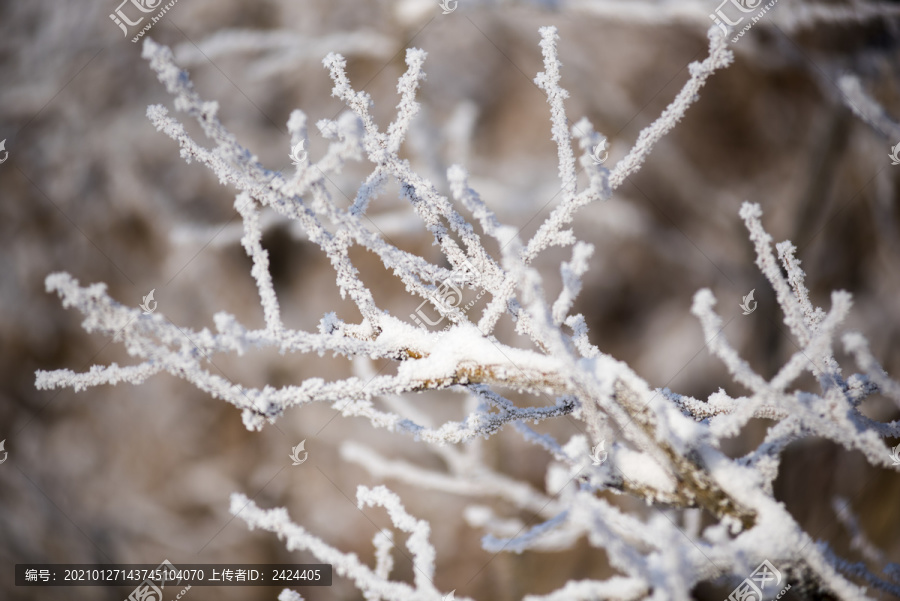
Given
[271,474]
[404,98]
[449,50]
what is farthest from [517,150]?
[271,474]

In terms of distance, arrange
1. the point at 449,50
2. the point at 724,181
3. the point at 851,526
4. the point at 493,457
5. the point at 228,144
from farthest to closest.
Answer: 1. the point at 724,181
2. the point at 449,50
3. the point at 493,457
4. the point at 851,526
5. the point at 228,144

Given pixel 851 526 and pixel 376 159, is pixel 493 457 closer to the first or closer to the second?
pixel 851 526

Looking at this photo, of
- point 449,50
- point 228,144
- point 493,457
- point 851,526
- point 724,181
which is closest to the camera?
point 228,144

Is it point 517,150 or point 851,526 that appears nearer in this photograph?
point 851,526

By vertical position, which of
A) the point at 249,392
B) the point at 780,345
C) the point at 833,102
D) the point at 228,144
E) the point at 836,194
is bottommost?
the point at 249,392

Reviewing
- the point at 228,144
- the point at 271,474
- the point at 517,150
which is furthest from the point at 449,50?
the point at 271,474

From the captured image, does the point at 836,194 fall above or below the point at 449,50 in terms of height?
below
